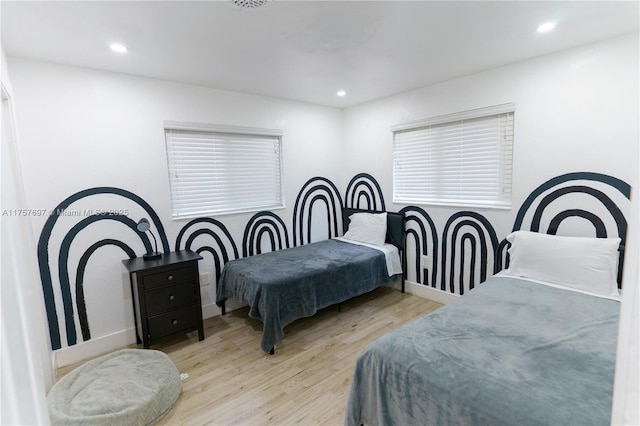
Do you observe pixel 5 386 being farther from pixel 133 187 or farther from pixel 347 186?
pixel 347 186

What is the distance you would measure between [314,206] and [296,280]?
1.54 meters

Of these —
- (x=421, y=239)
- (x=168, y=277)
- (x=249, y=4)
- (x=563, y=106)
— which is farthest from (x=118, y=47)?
(x=563, y=106)

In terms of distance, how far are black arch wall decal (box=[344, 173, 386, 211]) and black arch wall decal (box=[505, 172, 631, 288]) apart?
5.21 feet

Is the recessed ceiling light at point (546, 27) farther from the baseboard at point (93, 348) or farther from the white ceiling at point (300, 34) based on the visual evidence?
the baseboard at point (93, 348)

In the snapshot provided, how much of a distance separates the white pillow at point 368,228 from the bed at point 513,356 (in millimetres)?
1524

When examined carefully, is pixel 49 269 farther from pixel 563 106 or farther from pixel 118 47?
pixel 563 106

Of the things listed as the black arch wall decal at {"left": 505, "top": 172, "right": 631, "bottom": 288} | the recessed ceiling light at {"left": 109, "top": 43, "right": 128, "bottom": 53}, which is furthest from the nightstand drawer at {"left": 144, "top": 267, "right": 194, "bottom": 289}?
the black arch wall decal at {"left": 505, "top": 172, "right": 631, "bottom": 288}

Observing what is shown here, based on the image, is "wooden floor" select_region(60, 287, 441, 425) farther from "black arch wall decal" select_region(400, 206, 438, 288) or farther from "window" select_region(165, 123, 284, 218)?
"window" select_region(165, 123, 284, 218)

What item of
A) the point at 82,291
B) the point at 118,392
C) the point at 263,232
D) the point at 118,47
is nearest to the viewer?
the point at 118,392

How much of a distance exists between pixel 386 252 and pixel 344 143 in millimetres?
1721

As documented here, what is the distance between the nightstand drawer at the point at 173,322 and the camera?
254 cm

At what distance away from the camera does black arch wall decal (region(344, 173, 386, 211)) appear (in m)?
3.97

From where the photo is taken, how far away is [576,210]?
96.0 inches

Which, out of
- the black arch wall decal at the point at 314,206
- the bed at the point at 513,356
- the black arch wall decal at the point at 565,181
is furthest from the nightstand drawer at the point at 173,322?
the black arch wall decal at the point at 565,181
